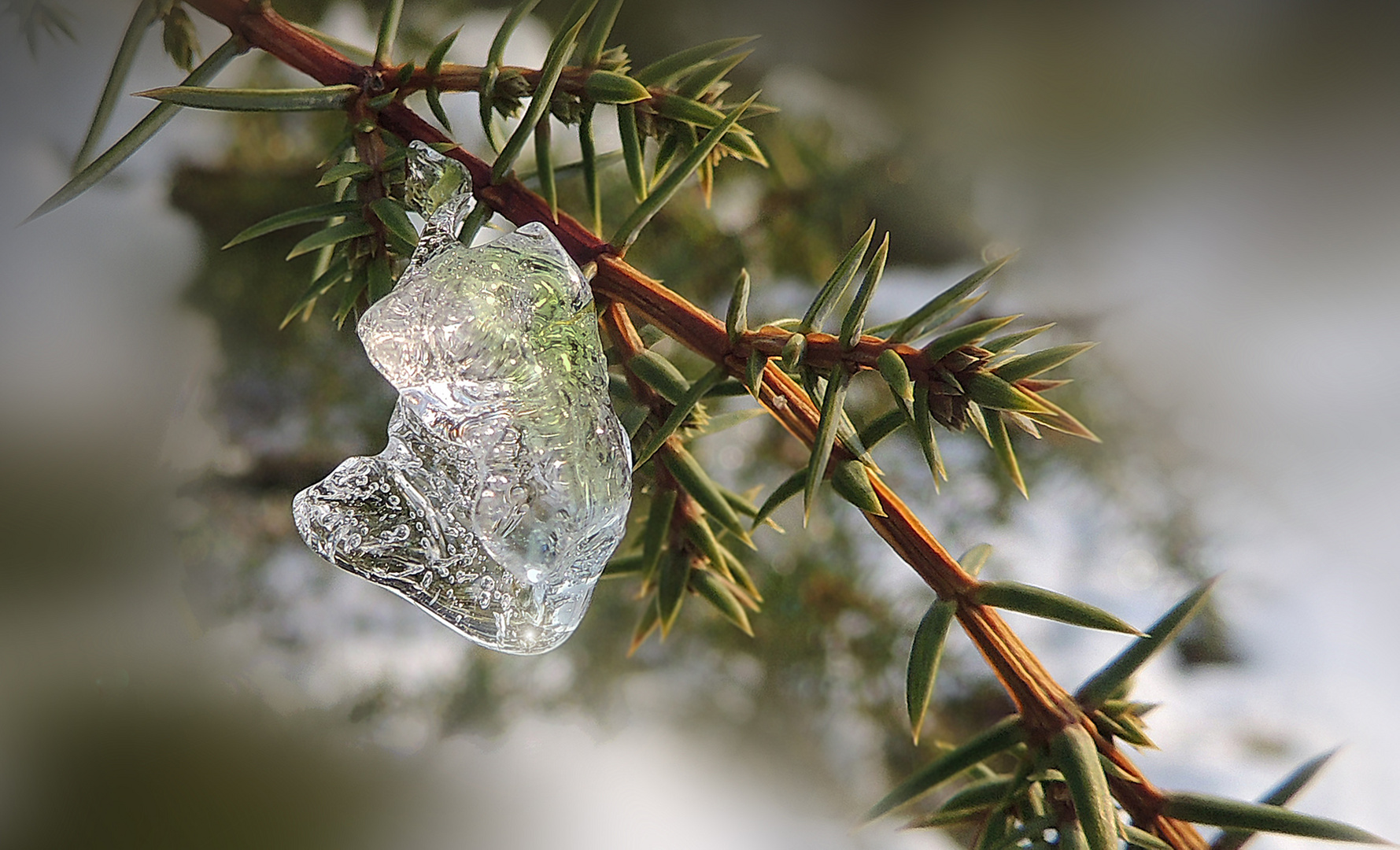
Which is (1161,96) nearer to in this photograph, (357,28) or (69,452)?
(357,28)

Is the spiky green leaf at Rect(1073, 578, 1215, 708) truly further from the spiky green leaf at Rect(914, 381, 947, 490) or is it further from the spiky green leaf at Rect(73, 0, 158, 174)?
the spiky green leaf at Rect(73, 0, 158, 174)

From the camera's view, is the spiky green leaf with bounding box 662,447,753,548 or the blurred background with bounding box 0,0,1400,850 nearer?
the spiky green leaf with bounding box 662,447,753,548

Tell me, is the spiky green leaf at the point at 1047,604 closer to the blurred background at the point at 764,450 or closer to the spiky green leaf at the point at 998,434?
the spiky green leaf at the point at 998,434

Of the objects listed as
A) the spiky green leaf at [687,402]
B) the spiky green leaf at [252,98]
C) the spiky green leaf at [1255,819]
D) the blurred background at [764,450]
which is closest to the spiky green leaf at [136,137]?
the spiky green leaf at [252,98]

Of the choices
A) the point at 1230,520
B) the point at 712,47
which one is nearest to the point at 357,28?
the point at 712,47

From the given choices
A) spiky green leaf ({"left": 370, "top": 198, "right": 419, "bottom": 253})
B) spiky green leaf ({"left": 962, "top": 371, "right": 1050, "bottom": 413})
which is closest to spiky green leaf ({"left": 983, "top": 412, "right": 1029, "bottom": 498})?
spiky green leaf ({"left": 962, "top": 371, "right": 1050, "bottom": 413})

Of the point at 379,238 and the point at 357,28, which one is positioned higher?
the point at 357,28

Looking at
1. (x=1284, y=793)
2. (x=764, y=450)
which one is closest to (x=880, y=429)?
(x=1284, y=793)
